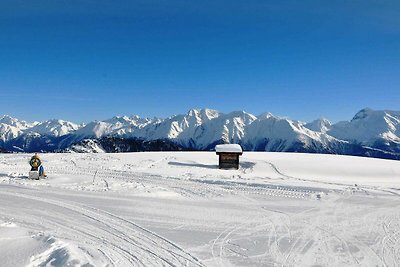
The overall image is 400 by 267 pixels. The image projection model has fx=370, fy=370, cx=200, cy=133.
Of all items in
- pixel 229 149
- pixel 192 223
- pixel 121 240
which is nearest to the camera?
pixel 121 240

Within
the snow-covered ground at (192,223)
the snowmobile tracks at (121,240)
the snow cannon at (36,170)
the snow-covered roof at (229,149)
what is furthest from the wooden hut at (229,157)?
the snowmobile tracks at (121,240)

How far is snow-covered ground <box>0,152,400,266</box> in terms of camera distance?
11422 millimetres

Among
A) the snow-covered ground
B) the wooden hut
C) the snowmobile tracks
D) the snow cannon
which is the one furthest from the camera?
the wooden hut

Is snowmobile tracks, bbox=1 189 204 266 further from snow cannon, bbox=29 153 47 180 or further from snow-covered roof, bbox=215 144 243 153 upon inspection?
snow-covered roof, bbox=215 144 243 153

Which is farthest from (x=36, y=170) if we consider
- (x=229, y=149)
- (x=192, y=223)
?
(x=229, y=149)

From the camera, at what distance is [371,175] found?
39.2 m

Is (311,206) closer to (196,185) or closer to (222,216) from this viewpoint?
(222,216)

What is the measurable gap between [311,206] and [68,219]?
12711mm

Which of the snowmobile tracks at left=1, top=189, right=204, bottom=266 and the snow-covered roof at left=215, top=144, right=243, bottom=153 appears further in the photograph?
the snow-covered roof at left=215, top=144, right=243, bottom=153

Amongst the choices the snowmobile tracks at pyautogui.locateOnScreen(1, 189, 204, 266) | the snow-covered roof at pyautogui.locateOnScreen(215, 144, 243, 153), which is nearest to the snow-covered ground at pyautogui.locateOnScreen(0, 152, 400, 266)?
the snowmobile tracks at pyautogui.locateOnScreen(1, 189, 204, 266)

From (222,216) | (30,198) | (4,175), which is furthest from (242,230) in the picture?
(4,175)

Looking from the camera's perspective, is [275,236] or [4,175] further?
A: [4,175]

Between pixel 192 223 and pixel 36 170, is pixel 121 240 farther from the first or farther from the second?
pixel 36 170

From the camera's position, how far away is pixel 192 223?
51.8 ft
